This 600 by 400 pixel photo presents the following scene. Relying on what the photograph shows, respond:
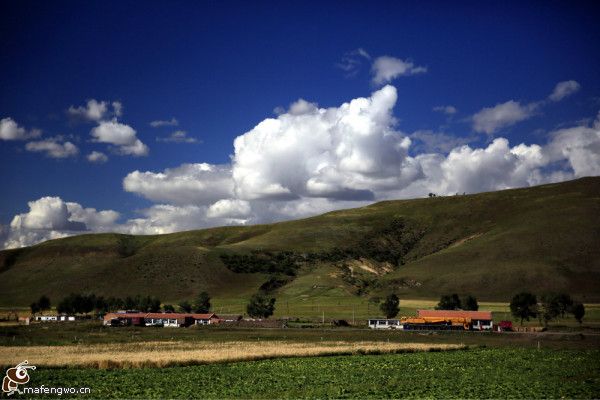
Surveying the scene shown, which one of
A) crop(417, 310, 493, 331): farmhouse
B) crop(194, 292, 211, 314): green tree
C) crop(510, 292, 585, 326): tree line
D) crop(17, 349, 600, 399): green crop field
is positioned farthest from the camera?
crop(194, 292, 211, 314): green tree

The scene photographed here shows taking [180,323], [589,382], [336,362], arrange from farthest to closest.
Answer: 1. [180,323]
2. [336,362]
3. [589,382]

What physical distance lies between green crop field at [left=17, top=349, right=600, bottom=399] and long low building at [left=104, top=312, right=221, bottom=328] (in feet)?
303

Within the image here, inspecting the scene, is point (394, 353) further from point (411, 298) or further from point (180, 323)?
point (411, 298)

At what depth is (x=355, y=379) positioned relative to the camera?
41875mm

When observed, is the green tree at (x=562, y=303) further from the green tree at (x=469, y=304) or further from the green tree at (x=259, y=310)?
the green tree at (x=259, y=310)

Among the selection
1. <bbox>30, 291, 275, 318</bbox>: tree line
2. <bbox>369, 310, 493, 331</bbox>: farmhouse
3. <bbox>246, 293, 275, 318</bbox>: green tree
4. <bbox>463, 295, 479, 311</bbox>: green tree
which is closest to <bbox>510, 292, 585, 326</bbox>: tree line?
<bbox>369, 310, 493, 331</bbox>: farmhouse

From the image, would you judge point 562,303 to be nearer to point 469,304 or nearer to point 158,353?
point 469,304

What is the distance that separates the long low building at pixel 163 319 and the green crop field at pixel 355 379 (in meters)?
→ 92.5

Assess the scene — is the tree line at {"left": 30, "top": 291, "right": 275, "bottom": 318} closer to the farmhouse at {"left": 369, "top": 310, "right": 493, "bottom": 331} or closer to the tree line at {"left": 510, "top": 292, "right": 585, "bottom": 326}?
the farmhouse at {"left": 369, "top": 310, "right": 493, "bottom": 331}

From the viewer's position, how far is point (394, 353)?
204 ft

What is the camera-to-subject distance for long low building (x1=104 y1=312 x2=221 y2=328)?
142500mm

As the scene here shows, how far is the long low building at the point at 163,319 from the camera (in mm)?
142500

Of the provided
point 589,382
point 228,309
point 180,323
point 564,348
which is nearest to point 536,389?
point 589,382

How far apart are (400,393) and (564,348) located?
128 ft
